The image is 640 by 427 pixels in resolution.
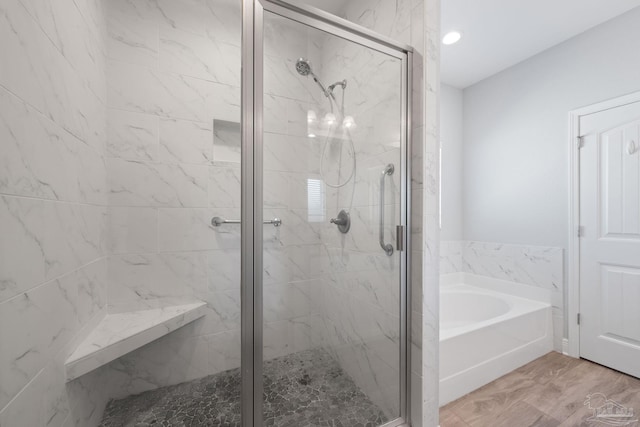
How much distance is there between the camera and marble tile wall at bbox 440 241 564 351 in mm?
2135

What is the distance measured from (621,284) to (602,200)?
2.01 feet

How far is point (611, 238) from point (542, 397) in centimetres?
125

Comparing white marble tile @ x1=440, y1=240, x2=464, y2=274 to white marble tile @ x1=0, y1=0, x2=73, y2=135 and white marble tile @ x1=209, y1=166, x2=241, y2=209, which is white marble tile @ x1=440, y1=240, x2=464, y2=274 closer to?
white marble tile @ x1=209, y1=166, x2=241, y2=209

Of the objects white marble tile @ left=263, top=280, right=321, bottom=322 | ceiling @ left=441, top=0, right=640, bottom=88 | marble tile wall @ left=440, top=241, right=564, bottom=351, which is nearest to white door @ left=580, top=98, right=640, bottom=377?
marble tile wall @ left=440, top=241, right=564, bottom=351

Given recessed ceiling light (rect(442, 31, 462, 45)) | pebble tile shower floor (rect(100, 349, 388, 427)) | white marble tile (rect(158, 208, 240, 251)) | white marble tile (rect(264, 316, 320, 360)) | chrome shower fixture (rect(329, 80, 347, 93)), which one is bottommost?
pebble tile shower floor (rect(100, 349, 388, 427))

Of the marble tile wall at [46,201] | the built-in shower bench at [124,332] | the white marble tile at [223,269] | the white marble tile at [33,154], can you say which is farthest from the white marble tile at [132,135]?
the built-in shower bench at [124,332]

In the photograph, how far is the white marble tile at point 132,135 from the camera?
1.46m

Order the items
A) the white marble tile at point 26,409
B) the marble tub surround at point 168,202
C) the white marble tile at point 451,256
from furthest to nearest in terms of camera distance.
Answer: the white marble tile at point 451,256 → the marble tub surround at point 168,202 → the white marble tile at point 26,409

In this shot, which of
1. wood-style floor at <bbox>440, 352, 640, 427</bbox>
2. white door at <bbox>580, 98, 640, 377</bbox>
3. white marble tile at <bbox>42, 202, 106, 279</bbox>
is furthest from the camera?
white door at <bbox>580, 98, 640, 377</bbox>

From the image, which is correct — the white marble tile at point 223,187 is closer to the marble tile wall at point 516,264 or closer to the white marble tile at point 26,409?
the white marble tile at point 26,409

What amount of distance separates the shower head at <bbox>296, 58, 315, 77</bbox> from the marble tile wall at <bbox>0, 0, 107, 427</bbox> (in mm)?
849

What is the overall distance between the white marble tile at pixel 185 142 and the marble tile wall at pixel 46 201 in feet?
1.07

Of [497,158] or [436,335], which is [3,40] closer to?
[436,335]

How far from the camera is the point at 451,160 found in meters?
2.82
